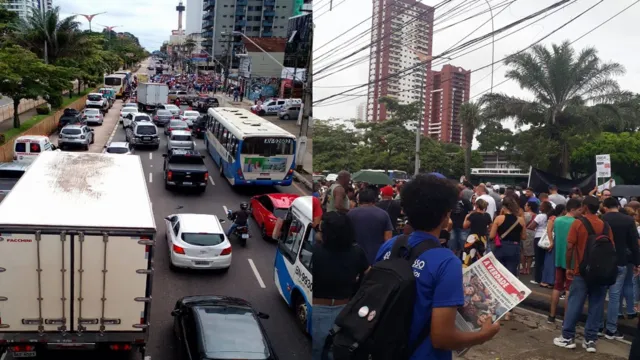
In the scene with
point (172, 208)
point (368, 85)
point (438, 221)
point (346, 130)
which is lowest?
point (172, 208)

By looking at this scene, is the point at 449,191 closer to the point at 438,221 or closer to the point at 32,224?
the point at 438,221

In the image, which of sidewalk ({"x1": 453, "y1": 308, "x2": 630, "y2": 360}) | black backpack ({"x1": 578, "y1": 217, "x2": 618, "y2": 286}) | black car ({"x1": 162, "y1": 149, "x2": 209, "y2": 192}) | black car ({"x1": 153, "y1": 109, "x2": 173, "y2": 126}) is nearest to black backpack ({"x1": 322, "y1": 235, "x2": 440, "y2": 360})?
sidewalk ({"x1": 453, "y1": 308, "x2": 630, "y2": 360})

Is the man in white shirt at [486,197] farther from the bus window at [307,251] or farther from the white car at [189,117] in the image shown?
the white car at [189,117]

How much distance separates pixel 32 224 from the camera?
6.35 meters

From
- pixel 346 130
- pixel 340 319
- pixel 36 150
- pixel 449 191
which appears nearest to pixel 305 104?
pixel 346 130

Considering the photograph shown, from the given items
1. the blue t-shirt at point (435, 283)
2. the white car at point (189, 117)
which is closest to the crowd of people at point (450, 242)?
the blue t-shirt at point (435, 283)

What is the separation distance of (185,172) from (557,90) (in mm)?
13986

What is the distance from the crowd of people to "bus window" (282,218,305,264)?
449 millimetres

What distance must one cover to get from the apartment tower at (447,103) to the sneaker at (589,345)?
179 centimetres

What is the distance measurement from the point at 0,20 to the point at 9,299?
34.6 meters

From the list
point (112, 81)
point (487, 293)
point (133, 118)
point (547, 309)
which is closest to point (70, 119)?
point (133, 118)

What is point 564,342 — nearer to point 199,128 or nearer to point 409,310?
point 409,310

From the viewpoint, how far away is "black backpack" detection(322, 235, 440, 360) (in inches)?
87.1

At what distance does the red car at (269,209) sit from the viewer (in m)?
5.23
